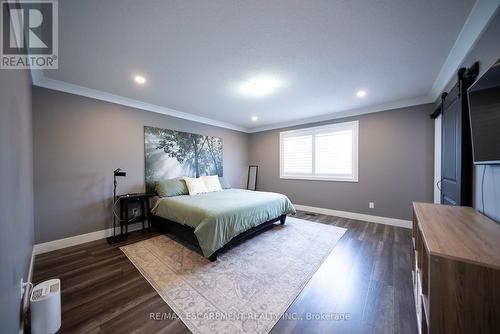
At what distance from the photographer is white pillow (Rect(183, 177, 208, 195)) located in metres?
3.74

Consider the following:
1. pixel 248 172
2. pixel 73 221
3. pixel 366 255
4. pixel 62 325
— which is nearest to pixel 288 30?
pixel 366 255

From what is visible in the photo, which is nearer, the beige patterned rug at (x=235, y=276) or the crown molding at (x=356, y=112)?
the beige patterned rug at (x=235, y=276)

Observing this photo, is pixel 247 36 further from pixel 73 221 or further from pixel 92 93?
pixel 73 221

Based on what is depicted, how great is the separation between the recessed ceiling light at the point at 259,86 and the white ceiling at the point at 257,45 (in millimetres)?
127

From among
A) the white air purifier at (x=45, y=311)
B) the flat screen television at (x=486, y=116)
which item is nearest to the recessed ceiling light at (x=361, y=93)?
the flat screen television at (x=486, y=116)

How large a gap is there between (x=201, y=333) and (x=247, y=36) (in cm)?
254

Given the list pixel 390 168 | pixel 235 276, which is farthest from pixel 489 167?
pixel 235 276

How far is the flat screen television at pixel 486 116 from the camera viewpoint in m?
1.20

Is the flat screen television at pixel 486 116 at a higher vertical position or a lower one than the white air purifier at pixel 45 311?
higher

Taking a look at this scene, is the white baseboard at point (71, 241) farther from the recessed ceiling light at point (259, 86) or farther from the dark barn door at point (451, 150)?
the dark barn door at point (451, 150)

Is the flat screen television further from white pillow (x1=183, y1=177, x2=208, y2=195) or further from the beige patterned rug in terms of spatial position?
white pillow (x1=183, y1=177, x2=208, y2=195)

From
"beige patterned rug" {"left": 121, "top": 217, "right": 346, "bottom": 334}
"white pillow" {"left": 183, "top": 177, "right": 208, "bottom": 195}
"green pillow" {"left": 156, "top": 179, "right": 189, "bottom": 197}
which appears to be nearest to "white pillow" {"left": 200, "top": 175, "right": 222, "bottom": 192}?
"white pillow" {"left": 183, "top": 177, "right": 208, "bottom": 195}

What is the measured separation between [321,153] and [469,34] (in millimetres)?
3002

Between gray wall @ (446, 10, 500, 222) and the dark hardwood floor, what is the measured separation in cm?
101
